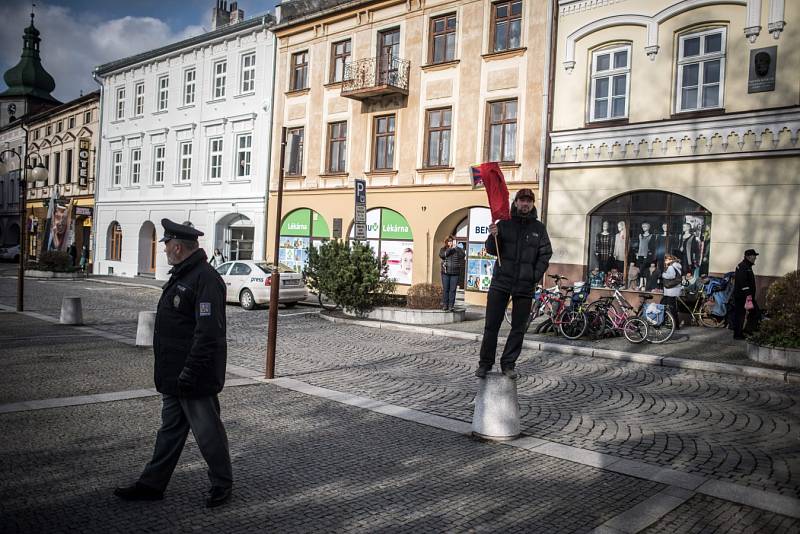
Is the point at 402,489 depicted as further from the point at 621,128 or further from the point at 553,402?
the point at 621,128

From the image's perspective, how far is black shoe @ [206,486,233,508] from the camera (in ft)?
13.9

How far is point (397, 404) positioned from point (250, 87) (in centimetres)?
2416

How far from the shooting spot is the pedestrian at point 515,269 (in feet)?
23.4

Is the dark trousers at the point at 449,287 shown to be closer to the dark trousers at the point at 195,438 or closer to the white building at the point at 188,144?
the dark trousers at the point at 195,438

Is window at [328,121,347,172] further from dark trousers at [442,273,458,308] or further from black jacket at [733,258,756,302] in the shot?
black jacket at [733,258,756,302]

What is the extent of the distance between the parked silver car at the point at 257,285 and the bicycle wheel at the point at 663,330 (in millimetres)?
10109

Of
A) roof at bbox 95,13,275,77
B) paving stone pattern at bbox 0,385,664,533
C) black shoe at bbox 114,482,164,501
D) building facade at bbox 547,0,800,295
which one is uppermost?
roof at bbox 95,13,275,77

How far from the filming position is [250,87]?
28578 mm

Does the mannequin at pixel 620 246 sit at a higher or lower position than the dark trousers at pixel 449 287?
higher

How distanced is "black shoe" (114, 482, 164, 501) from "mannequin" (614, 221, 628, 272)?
15.5 m

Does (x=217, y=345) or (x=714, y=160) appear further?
(x=714, y=160)

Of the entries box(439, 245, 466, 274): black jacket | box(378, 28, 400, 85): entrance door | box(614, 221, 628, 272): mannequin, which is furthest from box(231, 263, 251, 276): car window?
box(614, 221, 628, 272): mannequin

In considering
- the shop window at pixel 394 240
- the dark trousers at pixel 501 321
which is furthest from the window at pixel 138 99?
the dark trousers at pixel 501 321

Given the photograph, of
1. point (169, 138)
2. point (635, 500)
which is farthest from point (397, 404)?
point (169, 138)
